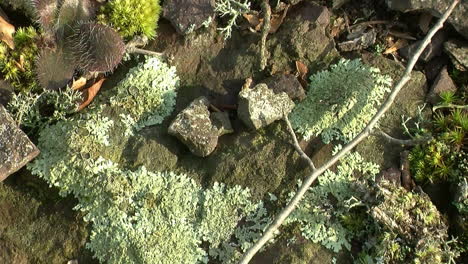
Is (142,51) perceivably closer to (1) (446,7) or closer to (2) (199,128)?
(2) (199,128)

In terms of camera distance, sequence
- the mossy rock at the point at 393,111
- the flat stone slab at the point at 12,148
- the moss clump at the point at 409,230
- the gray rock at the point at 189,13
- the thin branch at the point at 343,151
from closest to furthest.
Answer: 1. the moss clump at the point at 409,230
2. the thin branch at the point at 343,151
3. the flat stone slab at the point at 12,148
4. the mossy rock at the point at 393,111
5. the gray rock at the point at 189,13

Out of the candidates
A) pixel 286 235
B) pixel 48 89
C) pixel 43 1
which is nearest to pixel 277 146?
pixel 286 235

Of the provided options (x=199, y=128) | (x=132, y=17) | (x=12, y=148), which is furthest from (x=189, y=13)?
(x=12, y=148)

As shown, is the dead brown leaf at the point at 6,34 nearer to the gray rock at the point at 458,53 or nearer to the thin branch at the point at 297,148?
the thin branch at the point at 297,148

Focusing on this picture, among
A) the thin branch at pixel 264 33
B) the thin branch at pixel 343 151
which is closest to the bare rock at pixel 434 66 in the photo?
the thin branch at pixel 343 151

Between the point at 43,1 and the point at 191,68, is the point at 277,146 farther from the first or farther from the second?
the point at 43,1
